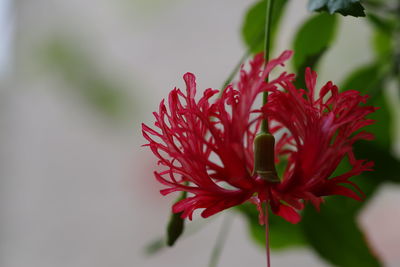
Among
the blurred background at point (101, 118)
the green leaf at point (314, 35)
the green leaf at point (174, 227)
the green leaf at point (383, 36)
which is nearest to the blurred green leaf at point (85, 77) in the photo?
the blurred background at point (101, 118)

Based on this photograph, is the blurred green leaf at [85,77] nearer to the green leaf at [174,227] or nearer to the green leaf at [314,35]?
the green leaf at [314,35]

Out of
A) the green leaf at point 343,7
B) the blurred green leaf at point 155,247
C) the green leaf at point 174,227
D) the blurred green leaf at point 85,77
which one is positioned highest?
the blurred green leaf at point 85,77

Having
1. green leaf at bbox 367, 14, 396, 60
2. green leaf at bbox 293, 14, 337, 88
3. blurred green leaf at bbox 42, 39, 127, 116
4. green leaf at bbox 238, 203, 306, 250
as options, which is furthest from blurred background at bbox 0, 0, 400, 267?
green leaf at bbox 293, 14, 337, 88

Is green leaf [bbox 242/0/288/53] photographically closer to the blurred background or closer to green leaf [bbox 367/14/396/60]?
green leaf [bbox 367/14/396/60]

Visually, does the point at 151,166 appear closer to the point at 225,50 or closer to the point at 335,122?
the point at 225,50

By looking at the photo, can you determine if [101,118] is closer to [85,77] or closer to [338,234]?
[85,77]

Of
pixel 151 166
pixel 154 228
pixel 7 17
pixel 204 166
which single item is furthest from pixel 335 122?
pixel 7 17
